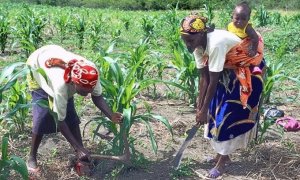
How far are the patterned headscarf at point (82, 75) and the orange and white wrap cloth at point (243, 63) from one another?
37.2 inches

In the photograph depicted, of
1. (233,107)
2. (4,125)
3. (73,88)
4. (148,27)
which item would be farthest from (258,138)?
(148,27)

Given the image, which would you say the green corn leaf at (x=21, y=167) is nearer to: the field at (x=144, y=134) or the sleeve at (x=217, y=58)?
the field at (x=144, y=134)

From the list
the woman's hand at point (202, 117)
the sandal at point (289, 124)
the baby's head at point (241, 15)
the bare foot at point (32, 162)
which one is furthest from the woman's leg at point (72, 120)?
the sandal at point (289, 124)

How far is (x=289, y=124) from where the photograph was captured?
14.0ft

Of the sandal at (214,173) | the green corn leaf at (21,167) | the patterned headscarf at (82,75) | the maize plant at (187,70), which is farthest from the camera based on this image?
the maize plant at (187,70)

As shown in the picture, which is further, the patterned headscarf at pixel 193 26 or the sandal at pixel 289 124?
the sandal at pixel 289 124

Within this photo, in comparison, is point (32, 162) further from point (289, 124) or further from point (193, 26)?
point (289, 124)

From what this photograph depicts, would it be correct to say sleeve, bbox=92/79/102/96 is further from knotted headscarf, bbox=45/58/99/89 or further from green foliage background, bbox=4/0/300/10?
green foliage background, bbox=4/0/300/10

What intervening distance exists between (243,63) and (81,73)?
1.13m

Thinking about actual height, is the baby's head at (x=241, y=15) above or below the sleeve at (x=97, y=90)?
above

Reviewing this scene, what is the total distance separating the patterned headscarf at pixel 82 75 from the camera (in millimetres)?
2805

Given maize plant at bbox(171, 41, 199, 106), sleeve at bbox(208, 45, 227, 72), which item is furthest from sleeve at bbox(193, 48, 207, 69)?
maize plant at bbox(171, 41, 199, 106)

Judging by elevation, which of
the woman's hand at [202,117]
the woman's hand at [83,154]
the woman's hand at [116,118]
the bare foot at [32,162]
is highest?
the woman's hand at [116,118]

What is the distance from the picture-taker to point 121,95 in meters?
3.32
